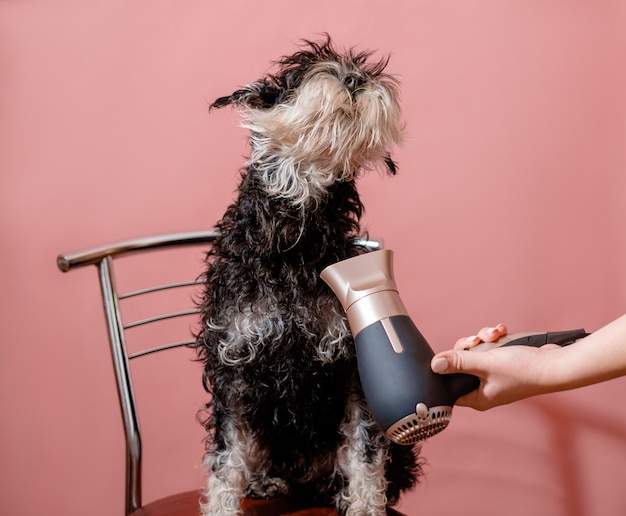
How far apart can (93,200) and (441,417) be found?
1.21m

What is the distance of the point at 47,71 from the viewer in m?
1.73

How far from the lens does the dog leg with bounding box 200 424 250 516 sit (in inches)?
40.8

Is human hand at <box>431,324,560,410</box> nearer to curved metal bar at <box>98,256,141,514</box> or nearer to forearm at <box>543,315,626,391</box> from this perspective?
forearm at <box>543,315,626,391</box>

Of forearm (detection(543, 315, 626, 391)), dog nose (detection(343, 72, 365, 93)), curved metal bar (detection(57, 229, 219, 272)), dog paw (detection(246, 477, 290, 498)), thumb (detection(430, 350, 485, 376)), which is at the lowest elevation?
dog paw (detection(246, 477, 290, 498))

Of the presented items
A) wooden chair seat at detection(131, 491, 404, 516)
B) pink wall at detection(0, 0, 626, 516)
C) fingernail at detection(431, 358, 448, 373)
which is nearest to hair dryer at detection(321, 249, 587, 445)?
fingernail at detection(431, 358, 448, 373)

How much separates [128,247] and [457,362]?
2.41 feet

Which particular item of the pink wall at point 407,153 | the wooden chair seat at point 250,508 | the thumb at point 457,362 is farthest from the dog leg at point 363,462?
the pink wall at point 407,153

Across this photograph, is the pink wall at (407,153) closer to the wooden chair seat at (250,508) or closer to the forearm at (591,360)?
the wooden chair seat at (250,508)

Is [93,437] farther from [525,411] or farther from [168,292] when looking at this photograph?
[525,411]

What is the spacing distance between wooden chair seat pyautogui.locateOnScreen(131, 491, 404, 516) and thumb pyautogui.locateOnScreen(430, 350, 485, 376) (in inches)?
16.4

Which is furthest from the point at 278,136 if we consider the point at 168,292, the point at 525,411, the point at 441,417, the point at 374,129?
the point at 525,411

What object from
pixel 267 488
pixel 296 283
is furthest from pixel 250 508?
pixel 296 283

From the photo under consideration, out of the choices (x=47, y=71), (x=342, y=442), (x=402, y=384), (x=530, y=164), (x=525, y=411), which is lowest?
(x=525, y=411)

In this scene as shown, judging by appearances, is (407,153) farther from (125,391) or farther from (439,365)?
(439,365)
